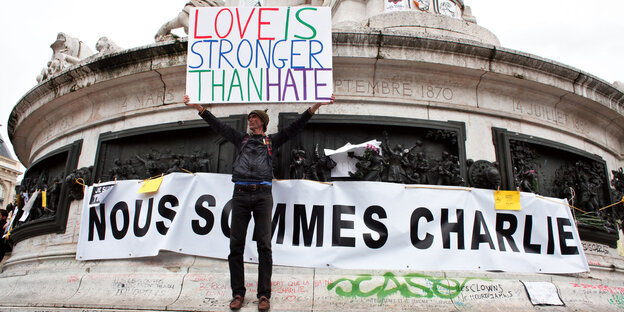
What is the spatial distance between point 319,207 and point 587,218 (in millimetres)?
4552

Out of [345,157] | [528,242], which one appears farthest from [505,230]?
[345,157]

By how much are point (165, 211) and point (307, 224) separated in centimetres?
204

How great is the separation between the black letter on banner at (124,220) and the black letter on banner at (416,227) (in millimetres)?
4045

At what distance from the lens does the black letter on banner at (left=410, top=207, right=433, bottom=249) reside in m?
6.36

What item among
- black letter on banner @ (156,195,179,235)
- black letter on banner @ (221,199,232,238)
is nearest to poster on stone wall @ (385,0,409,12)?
black letter on banner @ (221,199,232,238)

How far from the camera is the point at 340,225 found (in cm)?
641

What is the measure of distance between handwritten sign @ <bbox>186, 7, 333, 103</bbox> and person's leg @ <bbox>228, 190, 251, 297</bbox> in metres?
1.75

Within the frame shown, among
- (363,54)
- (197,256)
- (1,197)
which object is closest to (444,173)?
(363,54)

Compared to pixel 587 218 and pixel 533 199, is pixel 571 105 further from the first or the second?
pixel 533 199

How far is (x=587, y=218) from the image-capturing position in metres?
7.73

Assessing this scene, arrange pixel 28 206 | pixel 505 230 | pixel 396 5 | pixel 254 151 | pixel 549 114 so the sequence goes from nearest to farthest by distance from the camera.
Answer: pixel 254 151
pixel 505 230
pixel 549 114
pixel 28 206
pixel 396 5

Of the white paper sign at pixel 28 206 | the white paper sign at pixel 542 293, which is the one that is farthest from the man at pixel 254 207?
the white paper sign at pixel 28 206

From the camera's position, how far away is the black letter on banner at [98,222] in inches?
277

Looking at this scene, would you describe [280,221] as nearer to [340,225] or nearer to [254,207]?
[340,225]
